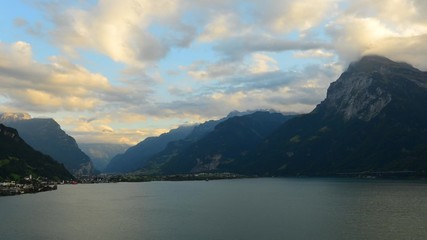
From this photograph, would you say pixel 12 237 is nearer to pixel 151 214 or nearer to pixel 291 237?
pixel 151 214

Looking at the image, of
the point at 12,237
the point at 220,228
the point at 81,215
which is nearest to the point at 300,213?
the point at 220,228

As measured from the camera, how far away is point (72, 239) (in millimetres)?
124875

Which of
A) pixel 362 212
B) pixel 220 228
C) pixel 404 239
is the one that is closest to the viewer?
pixel 404 239

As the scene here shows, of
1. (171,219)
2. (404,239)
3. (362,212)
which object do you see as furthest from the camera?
(362,212)

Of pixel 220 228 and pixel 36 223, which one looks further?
pixel 36 223

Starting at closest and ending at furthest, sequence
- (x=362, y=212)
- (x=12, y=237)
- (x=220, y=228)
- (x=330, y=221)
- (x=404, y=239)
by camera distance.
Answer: (x=404, y=239), (x=12, y=237), (x=220, y=228), (x=330, y=221), (x=362, y=212)

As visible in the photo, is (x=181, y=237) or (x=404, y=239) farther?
(x=181, y=237)

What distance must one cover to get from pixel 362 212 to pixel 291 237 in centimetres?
6766

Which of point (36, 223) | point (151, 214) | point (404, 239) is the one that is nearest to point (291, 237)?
point (404, 239)

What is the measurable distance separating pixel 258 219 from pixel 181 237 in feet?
144

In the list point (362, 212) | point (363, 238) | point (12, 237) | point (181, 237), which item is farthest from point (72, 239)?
point (362, 212)

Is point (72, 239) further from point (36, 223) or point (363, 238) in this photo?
point (363, 238)

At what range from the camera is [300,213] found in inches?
7042

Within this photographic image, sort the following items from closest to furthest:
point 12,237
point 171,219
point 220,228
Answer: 1. point 12,237
2. point 220,228
3. point 171,219
